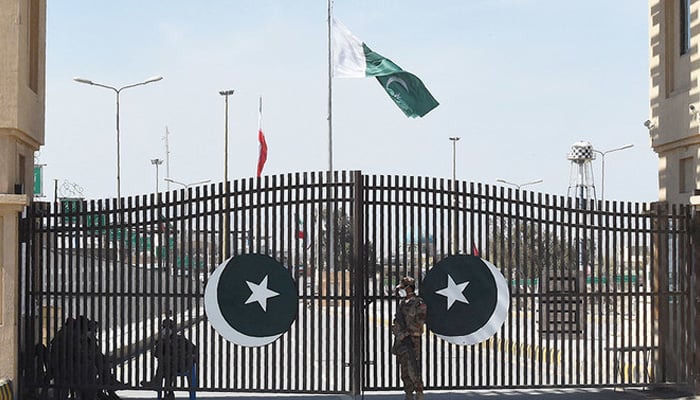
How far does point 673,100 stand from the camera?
44.6 ft

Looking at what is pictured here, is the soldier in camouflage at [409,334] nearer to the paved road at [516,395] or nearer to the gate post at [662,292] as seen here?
the paved road at [516,395]

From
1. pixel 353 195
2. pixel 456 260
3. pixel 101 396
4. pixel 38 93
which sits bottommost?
pixel 101 396

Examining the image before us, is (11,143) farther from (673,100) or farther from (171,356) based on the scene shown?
(673,100)

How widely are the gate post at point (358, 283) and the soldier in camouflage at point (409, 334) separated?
48cm

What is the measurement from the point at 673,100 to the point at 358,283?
5.64m

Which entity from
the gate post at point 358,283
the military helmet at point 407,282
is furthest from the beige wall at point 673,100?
the gate post at point 358,283

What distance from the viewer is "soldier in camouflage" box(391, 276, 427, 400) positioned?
1194cm

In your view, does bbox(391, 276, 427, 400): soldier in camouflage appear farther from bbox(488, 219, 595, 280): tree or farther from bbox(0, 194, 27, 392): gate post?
bbox(0, 194, 27, 392): gate post

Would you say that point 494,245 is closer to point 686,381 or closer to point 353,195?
point 353,195

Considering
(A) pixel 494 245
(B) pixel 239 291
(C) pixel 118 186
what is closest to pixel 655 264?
(A) pixel 494 245

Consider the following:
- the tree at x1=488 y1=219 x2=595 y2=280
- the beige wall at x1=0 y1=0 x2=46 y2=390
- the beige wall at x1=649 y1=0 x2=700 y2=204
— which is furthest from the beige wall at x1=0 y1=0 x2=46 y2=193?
the beige wall at x1=649 y1=0 x2=700 y2=204

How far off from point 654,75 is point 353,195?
18.4 ft

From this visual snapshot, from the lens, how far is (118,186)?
37.2m

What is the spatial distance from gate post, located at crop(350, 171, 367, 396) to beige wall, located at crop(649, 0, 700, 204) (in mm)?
4952
